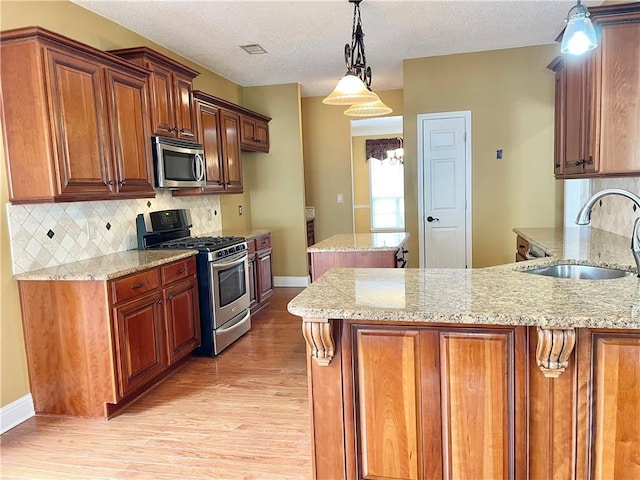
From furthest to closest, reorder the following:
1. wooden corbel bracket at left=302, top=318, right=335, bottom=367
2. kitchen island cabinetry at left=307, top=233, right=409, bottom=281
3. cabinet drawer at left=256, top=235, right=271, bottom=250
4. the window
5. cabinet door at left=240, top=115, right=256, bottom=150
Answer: the window → cabinet door at left=240, top=115, right=256, bottom=150 → cabinet drawer at left=256, top=235, right=271, bottom=250 → kitchen island cabinetry at left=307, top=233, right=409, bottom=281 → wooden corbel bracket at left=302, top=318, right=335, bottom=367

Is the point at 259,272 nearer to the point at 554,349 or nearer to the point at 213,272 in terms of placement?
the point at 213,272

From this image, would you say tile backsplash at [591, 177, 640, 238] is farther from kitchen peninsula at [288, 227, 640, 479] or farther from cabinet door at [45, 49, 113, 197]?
cabinet door at [45, 49, 113, 197]

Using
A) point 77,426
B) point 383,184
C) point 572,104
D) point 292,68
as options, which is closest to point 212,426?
point 77,426

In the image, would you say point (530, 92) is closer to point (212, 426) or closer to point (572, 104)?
point (572, 104)

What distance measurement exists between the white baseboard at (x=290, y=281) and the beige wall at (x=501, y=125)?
2246 millimetres

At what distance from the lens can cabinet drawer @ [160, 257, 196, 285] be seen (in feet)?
10.5

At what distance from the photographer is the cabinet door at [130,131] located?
3.05m

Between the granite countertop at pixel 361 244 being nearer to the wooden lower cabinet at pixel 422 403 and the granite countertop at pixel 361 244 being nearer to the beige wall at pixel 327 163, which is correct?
the wooden lower cabinet at pixel 422 403

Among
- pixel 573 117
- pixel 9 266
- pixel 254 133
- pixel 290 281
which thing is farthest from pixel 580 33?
pixel 290 281

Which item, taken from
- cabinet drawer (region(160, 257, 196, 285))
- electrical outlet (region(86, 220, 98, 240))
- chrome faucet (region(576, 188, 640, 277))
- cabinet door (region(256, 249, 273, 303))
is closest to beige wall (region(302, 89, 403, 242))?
cabinet door (region(256, 249, 273, 303))

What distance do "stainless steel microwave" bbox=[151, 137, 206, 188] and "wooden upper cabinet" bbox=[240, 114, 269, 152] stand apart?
1.29 m

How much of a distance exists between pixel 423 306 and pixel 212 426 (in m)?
1.72

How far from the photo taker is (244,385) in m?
3.22

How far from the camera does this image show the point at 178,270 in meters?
3.39
